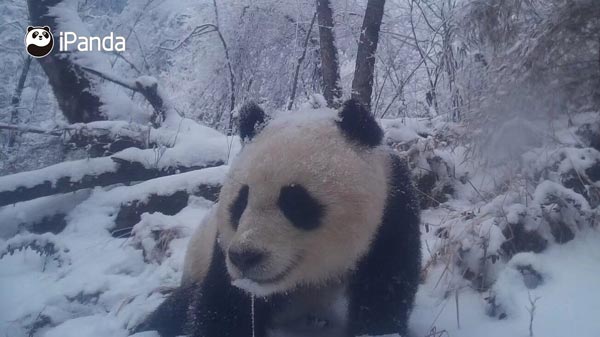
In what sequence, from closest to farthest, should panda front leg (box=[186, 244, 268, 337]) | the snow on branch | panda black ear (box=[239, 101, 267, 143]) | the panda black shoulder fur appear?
the panda black shoulder fur
panda front leg (box=[186, 244, 268, 337])
panda black ear (box=[239, 101, 267, 143])
the snow on branch

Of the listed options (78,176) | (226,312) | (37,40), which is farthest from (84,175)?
(226,312)

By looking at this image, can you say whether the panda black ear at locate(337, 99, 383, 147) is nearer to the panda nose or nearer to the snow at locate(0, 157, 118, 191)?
the panda nose

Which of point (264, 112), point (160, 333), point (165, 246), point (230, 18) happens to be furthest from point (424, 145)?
point (230, 18)

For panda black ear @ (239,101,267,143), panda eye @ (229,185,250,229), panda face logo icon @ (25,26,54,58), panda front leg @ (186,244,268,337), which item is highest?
panda face logo icon @ (25,26,54,58)

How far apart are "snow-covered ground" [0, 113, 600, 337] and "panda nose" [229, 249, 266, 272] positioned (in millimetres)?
649

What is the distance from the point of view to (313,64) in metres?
3.70

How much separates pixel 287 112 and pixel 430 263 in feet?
2.72

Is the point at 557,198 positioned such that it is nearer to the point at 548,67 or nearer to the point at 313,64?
the point at 548,67

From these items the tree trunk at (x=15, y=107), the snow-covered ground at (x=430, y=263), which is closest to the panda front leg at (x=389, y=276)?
the snow-covered ground at (x=430, y=263)

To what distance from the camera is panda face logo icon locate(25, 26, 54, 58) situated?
2.13 m

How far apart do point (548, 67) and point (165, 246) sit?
1.90 m

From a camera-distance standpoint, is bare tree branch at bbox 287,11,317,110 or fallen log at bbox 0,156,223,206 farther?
bare tree branch at bbox 287,11,317,110

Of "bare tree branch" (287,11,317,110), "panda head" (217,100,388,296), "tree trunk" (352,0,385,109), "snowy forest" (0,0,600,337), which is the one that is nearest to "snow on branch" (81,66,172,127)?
"snowy forest" (0,0,600,337)

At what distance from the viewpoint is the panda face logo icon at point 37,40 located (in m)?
2.13
